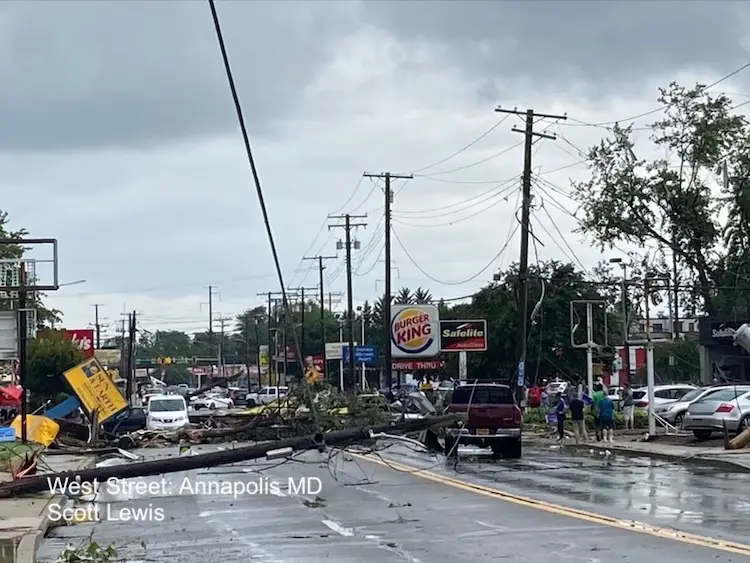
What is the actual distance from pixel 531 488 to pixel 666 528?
6264mm

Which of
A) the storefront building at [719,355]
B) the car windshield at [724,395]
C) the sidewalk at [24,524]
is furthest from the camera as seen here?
the storefront building at [719,355]

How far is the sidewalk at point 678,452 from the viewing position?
2670cm

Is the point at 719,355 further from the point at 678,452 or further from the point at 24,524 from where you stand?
the point at 24,524

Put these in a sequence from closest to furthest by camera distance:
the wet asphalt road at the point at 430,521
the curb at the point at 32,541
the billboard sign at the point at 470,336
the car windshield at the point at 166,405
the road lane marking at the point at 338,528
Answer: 1. the wet asphalt road at the point at 430,521
2. the curb at the point at 32,541
3. the road lane marking at the point at 338,528
4. the car windshield at the point at 166,405
5. the billboard sign at the point at 470,336

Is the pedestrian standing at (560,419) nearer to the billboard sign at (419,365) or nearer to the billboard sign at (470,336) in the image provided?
the billboard sign at (470,336)

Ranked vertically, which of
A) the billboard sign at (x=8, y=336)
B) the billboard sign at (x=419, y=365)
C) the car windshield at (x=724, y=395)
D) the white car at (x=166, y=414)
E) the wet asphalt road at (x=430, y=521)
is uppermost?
the billboard sign at (x=8, y=336)

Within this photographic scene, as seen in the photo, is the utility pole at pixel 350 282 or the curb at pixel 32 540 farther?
the utility pole at pixel 350 282

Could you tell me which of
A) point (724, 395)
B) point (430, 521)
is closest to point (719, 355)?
point (724, 395)

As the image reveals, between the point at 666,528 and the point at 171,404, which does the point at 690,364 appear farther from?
the point at 666,528

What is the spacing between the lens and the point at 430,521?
52.8ft

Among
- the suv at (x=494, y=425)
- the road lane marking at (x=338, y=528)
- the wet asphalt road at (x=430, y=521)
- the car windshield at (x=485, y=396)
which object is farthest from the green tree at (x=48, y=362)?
the road lane marking at (x=338, y=528)

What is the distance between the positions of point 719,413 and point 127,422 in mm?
24590

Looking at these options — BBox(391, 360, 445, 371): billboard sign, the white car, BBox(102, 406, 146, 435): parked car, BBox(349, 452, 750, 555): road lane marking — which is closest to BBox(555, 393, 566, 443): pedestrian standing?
the white car

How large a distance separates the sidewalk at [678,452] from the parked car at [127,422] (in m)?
18.5
